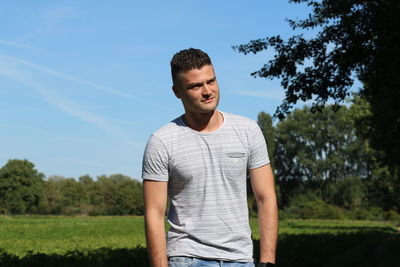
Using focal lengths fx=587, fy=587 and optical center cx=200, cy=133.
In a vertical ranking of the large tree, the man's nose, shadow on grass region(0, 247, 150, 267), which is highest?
the large tree

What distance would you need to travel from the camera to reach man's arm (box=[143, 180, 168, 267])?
3549mm

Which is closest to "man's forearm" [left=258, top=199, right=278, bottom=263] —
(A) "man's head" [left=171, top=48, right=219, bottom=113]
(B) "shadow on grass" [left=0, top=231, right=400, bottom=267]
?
(A) "man's head" [left=171, top=48, right=219, bottom=113]

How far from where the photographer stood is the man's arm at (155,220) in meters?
3.55

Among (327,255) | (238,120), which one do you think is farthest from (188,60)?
(327,255)

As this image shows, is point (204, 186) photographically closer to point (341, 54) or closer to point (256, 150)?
point (256, 150)

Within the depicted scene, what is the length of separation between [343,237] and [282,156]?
249ft

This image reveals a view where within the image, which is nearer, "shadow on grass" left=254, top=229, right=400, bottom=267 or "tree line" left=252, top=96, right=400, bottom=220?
"shadow on grass" left=254, top=229, right=400, bottom=267

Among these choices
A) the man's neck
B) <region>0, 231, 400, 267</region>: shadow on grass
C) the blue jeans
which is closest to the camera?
the blue jeans

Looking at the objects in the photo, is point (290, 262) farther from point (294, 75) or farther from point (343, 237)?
point (343, 237)

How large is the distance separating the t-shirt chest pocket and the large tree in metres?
9.94

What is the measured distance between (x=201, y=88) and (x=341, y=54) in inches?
428

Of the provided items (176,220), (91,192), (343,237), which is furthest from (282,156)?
(176,220)

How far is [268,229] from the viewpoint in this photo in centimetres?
367

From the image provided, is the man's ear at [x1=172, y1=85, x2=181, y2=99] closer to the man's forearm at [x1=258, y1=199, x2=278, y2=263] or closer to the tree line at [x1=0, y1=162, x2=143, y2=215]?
Result: the man's forearm at [x1=258, y1=199, x2=278, y2=263]
